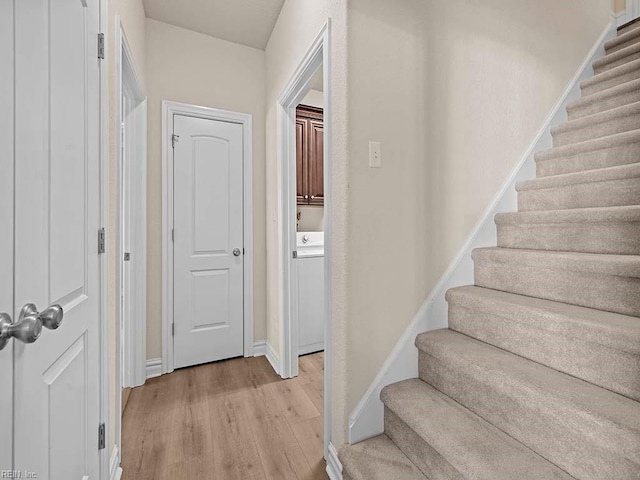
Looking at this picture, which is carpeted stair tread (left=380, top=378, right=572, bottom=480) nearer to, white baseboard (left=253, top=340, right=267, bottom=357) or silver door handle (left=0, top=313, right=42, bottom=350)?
silver door handle (left=0, top=313, right=42, bottom=350)

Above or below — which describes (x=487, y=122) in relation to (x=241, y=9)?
below

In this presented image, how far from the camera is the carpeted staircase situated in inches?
38.2

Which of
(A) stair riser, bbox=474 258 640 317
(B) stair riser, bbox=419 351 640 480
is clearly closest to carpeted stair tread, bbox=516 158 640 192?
(A) stair riser, bbox=474 258 640 317

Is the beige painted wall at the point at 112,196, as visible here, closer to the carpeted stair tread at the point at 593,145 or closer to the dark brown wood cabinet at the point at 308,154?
the dark brown wood cabinet at the point at 308,154

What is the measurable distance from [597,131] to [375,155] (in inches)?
60.6

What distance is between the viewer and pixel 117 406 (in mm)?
1539

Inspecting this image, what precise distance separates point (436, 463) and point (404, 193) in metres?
1.12

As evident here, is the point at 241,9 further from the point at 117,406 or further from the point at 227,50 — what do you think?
the point at 117,406

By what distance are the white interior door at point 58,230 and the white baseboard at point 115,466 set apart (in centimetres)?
16

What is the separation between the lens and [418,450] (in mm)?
1271

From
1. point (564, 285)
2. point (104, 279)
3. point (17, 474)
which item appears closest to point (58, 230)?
point (104, 279)

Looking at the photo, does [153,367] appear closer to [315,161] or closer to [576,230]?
[315,161]

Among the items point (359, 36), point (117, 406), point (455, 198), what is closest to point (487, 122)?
point (455, 198)

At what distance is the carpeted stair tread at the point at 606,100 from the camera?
189 centimetres
